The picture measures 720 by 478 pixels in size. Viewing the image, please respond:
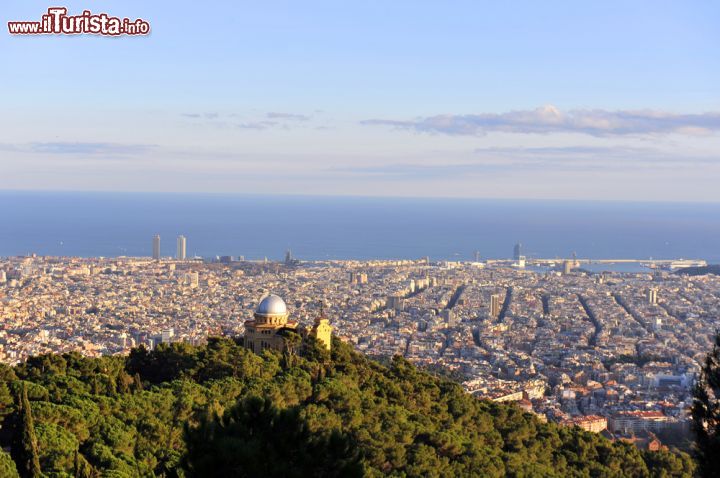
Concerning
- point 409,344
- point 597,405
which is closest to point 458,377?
point 597,405

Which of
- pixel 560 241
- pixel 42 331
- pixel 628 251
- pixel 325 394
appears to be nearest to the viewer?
pixel 325 394

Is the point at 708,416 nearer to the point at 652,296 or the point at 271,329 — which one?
the point at 271,329

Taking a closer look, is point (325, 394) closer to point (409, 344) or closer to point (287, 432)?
point (287, 432)

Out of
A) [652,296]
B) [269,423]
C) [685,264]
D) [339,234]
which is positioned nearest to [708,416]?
[269,423]

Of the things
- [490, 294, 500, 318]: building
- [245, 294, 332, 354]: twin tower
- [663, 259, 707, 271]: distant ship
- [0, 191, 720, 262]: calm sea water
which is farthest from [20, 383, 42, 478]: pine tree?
[663, 259, 707, 271]: distant ship

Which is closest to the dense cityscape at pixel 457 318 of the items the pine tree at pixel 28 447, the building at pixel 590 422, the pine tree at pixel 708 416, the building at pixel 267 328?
the building at pixel 590 422

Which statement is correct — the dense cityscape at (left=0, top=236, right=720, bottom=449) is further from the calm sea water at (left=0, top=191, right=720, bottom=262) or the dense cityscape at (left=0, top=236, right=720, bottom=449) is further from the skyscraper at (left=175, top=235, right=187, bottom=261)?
the calm sea water at (left=0, top=191, right=720, bottom=262)

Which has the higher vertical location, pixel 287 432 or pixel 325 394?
pixel 287 432
